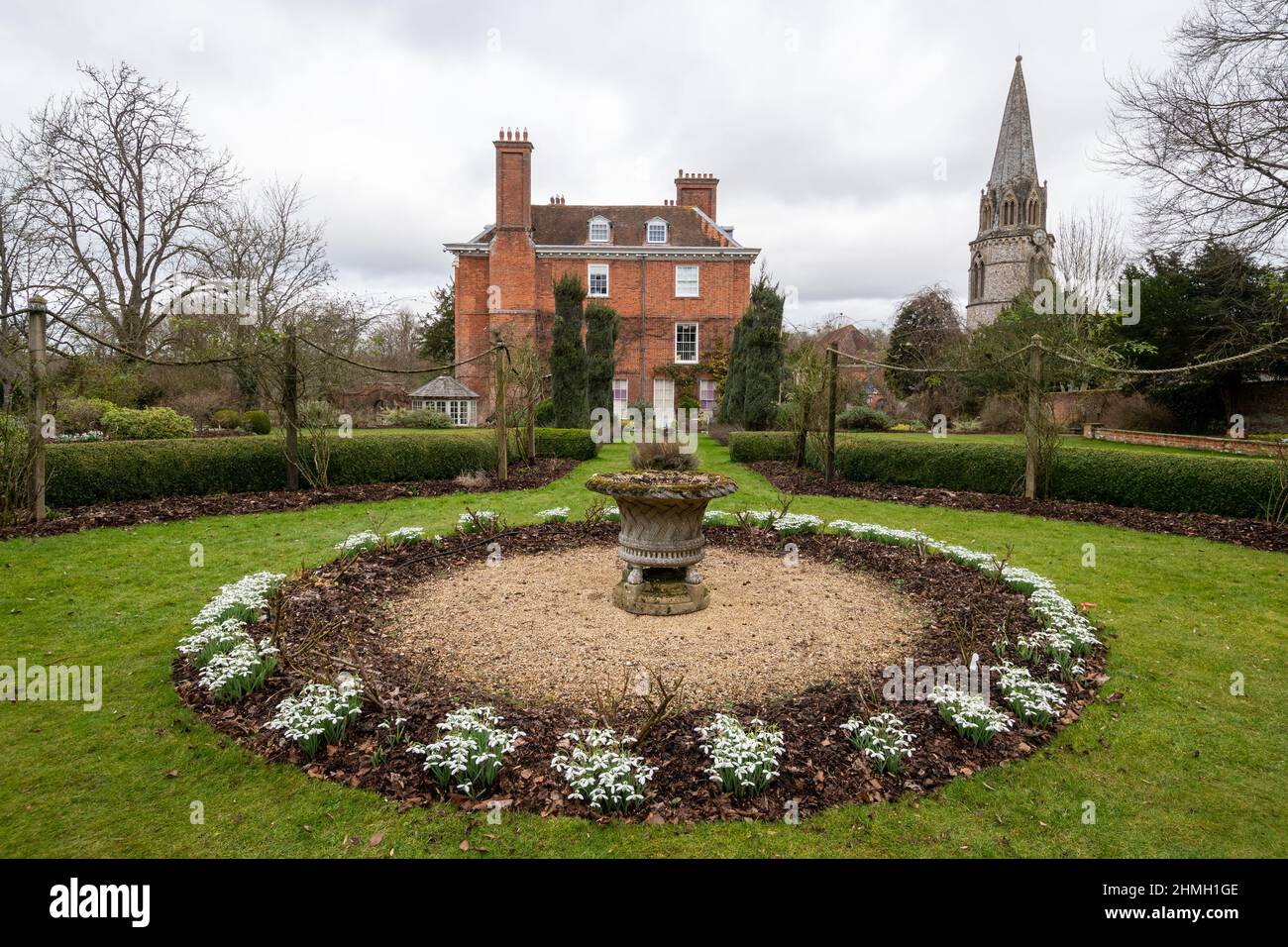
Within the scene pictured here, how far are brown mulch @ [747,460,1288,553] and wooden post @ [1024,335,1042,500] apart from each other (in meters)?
0.31

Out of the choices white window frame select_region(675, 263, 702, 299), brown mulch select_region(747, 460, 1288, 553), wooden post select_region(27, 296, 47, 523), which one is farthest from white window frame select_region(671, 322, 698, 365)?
wooden post select_region(27, 296, 47, 523)

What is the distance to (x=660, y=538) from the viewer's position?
6094mm

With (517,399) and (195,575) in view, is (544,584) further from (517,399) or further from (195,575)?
(517,399)

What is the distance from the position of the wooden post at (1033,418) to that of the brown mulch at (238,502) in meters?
8.59

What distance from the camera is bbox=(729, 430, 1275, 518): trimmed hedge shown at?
977 centimetres

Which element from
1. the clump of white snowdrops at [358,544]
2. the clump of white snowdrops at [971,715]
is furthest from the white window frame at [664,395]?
the clump of white snowdrops at [971,715]

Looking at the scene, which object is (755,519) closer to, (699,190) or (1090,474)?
(1090,474)

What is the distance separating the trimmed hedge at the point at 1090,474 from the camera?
32.0 feet

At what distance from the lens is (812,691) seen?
14.7 feet

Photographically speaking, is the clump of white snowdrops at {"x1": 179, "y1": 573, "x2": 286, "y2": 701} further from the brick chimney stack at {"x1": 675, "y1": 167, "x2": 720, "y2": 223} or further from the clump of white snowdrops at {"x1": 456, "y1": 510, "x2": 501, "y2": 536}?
the brick chimney stack at {"x1": 675, "y1": 167, "x2": 720, "y2": 223}

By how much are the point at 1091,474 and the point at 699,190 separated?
25.6m

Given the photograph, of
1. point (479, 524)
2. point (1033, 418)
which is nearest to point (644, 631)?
point (479, 524)
